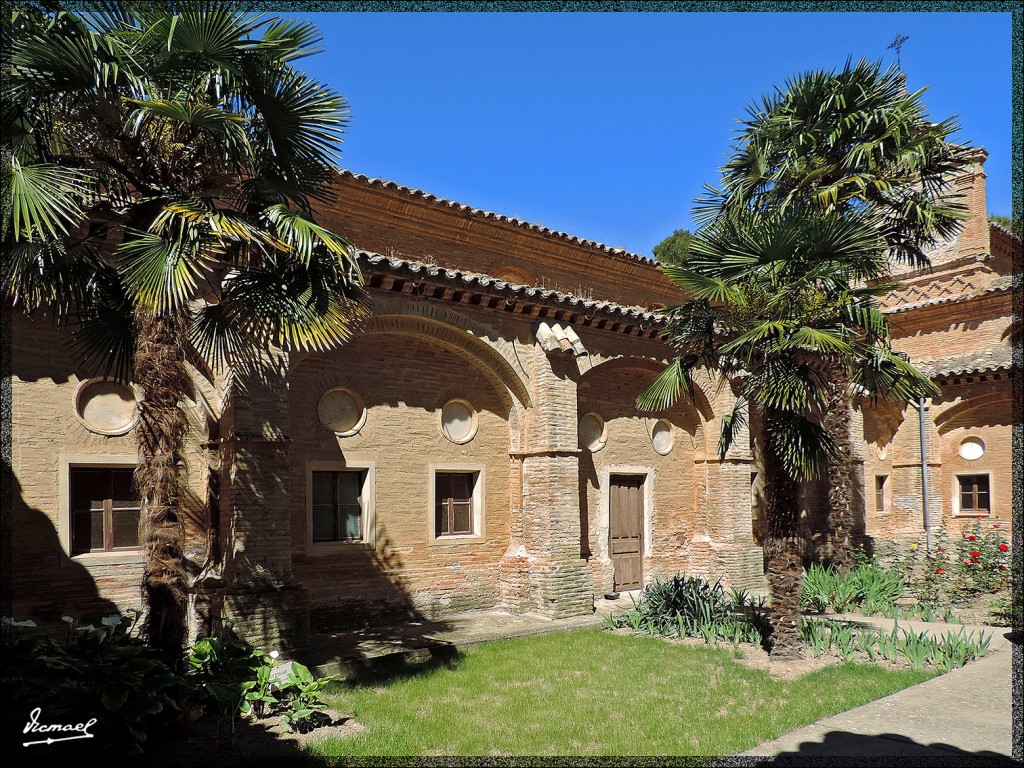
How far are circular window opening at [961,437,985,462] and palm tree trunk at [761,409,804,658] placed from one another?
1311 cm

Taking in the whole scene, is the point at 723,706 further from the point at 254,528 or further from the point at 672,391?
the point at 254,528

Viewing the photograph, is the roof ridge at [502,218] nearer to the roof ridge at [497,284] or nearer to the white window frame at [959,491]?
the roof ridge at [497,284]

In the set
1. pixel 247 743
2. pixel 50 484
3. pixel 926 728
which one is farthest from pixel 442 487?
pixel 926 728

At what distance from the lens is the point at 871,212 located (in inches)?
390

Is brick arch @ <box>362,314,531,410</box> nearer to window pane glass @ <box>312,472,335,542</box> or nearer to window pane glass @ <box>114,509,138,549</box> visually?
window pane glass @ <box>312,472,335,542</box>

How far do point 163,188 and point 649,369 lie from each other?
10.5 meters

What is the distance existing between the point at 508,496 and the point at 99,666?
26.5ft

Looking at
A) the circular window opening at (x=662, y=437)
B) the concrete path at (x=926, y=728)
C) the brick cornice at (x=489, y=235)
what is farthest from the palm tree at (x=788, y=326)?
the brick cornice at (x=489, y=235)

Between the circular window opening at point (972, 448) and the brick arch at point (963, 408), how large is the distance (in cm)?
52

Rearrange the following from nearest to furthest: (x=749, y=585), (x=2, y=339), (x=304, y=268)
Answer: (x=304, y=268)
(x=2, y=339)
(x=749, y=585)

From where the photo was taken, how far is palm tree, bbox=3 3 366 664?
6.09m

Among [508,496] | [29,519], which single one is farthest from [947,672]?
[29,519]

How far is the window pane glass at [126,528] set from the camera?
965 cm

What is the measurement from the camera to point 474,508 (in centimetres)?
1311
